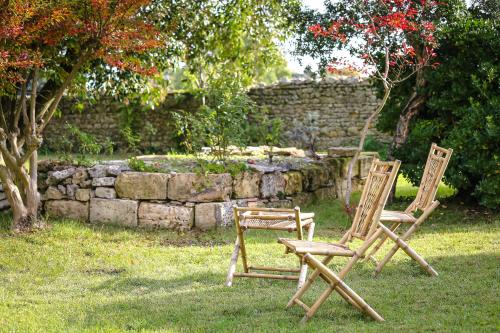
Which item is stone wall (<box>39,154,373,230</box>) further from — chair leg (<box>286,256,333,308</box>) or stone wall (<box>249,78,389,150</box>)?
stone wall (<box>249,78,389,150</box>)

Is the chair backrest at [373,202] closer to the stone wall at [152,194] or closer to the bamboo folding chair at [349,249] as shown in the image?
the bamboo folding chair at [349,249]

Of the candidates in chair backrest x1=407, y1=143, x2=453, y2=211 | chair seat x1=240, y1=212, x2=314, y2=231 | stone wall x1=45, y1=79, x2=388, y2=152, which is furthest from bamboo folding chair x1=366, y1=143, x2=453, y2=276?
stone wall x1=45, y1=79, x2=388, y2=152

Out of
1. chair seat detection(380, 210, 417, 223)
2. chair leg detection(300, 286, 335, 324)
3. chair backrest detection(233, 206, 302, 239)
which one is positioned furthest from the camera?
chair seat detection(380, 210, 417, 223)

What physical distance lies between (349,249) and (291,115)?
38.9 feet

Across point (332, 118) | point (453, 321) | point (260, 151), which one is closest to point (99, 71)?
point (260, 151)

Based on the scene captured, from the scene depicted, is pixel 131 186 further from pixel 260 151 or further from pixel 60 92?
pixel 260 151

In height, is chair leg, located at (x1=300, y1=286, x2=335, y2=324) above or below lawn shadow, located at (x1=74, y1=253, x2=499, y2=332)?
above

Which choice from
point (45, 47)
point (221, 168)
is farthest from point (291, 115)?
point (45, 47)

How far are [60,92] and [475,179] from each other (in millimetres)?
5767

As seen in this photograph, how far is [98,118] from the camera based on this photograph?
56.0 feet

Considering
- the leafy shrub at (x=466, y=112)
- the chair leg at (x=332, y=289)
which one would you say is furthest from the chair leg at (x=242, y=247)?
the leafy shrub at (x=466, y=112)

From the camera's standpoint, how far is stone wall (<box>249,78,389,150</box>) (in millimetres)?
16297

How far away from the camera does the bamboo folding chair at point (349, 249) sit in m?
4.81

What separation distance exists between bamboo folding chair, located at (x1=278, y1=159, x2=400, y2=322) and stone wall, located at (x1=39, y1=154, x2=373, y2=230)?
3.23 metres
